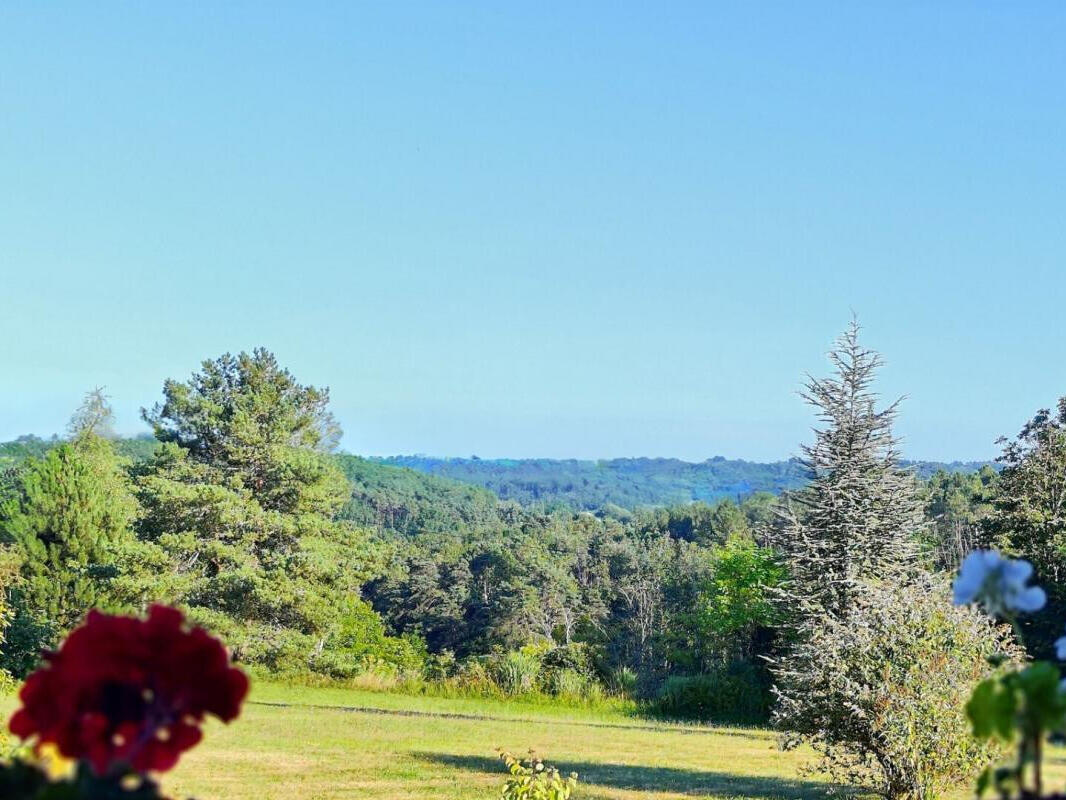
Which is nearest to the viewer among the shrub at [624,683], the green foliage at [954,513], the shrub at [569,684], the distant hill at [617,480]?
the shrub at [569,684]

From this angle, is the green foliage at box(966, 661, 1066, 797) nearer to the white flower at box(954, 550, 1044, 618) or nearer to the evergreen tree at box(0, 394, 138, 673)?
the white flower at box(954, 550, 1044, 618)

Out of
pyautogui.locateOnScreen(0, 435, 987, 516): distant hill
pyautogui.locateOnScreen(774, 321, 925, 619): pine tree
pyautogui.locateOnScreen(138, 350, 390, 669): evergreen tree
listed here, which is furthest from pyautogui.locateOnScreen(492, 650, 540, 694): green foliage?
pyautogui.locateOnScreen(774, 321, 925, 619): pine tree

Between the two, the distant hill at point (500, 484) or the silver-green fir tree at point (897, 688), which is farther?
the distant hill at point (500, 484)

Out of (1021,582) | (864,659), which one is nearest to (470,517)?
(864,659)

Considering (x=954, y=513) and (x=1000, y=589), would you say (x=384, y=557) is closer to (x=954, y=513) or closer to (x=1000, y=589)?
(x=1000, y=589)

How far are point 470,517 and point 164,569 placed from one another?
51.1 metres

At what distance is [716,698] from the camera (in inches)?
936

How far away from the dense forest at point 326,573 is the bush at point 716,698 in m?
0.05

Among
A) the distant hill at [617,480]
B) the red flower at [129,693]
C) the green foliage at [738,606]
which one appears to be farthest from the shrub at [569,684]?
the distant hill at [617,480]

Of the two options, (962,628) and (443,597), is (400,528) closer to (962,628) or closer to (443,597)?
(443,597)

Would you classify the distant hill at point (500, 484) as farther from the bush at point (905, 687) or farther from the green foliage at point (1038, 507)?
the bush at point (905, 687)

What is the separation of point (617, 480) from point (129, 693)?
18024 cm

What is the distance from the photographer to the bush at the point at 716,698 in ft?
76.4

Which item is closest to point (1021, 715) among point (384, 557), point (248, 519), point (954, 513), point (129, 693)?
point (129, 693)
